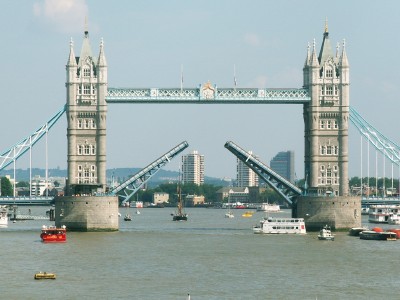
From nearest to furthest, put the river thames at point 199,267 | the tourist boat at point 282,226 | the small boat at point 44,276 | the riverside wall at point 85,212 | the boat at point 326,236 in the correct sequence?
the river thames at point 199,267, the small boat at point 44,276, the boat at point 326,236, the riverside wall at point 85,212, the tourist boat at point 282,226

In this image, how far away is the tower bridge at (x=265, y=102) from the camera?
426 feet

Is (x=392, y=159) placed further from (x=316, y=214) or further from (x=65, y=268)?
(x=65, y=268)

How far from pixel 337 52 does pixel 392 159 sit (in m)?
13.2

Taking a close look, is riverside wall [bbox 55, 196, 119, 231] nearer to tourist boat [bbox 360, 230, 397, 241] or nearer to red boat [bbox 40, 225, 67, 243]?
red boat [bbox 40, 225, 67, 243]

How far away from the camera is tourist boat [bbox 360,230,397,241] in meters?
122

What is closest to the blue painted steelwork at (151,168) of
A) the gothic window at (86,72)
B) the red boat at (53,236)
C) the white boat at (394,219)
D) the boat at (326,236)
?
the gothic window at (86,72)

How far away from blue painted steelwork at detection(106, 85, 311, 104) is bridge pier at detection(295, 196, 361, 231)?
10976 millimetres

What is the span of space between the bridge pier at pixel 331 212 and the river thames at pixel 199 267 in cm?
548

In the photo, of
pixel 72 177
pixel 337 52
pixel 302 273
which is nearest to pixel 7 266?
pixel 302 273

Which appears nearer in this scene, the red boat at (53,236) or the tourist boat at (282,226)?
the red boat at (53,236)

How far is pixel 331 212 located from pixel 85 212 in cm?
2434

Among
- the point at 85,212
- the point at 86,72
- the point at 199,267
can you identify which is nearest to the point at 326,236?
the point at 85,212

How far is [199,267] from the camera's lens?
8900 cm

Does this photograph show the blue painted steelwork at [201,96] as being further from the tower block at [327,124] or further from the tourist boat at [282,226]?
the tourist boat at [282,226]
